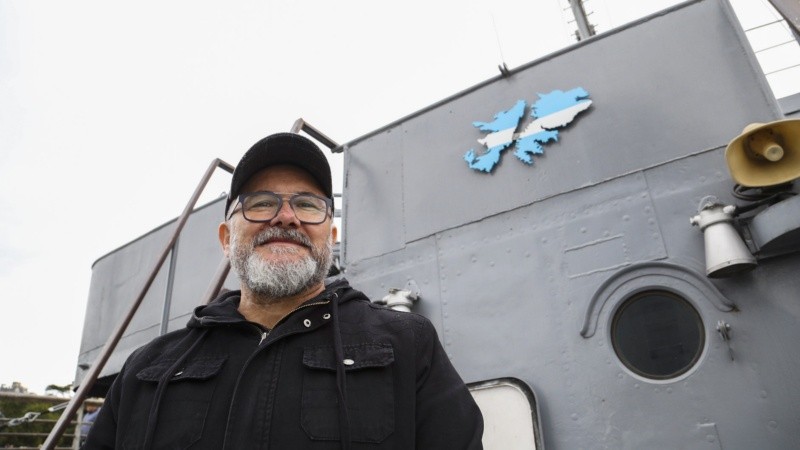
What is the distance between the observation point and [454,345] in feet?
11.6

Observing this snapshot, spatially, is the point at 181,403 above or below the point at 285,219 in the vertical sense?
below

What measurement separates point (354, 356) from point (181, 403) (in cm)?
52

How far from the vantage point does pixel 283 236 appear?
5.48 feet

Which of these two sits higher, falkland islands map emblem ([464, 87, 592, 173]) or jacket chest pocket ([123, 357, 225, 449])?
falkland islands map emblem ([464, 87, 592, 173])

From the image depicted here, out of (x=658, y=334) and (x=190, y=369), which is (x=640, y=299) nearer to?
(x=658, y=334)

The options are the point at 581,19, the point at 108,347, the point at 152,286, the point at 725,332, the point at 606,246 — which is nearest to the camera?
the point at 725,332

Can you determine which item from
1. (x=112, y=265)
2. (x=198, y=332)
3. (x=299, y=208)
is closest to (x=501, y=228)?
(x=299, y=208)

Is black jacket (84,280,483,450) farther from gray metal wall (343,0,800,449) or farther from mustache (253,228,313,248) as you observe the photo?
gray metal wall (343,0,800,449)

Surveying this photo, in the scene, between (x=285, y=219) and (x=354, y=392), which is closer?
(x=354, y=392)

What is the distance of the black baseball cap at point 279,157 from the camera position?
182 centimetres

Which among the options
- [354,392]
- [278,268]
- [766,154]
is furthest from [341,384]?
[766,154]

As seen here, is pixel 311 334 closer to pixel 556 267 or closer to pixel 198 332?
pixel 198 332

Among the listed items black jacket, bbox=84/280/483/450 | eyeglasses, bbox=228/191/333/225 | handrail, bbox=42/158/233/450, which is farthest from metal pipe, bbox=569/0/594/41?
black jacket, bbox=84/280/483/450

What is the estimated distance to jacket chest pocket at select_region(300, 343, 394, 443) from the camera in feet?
4.29
